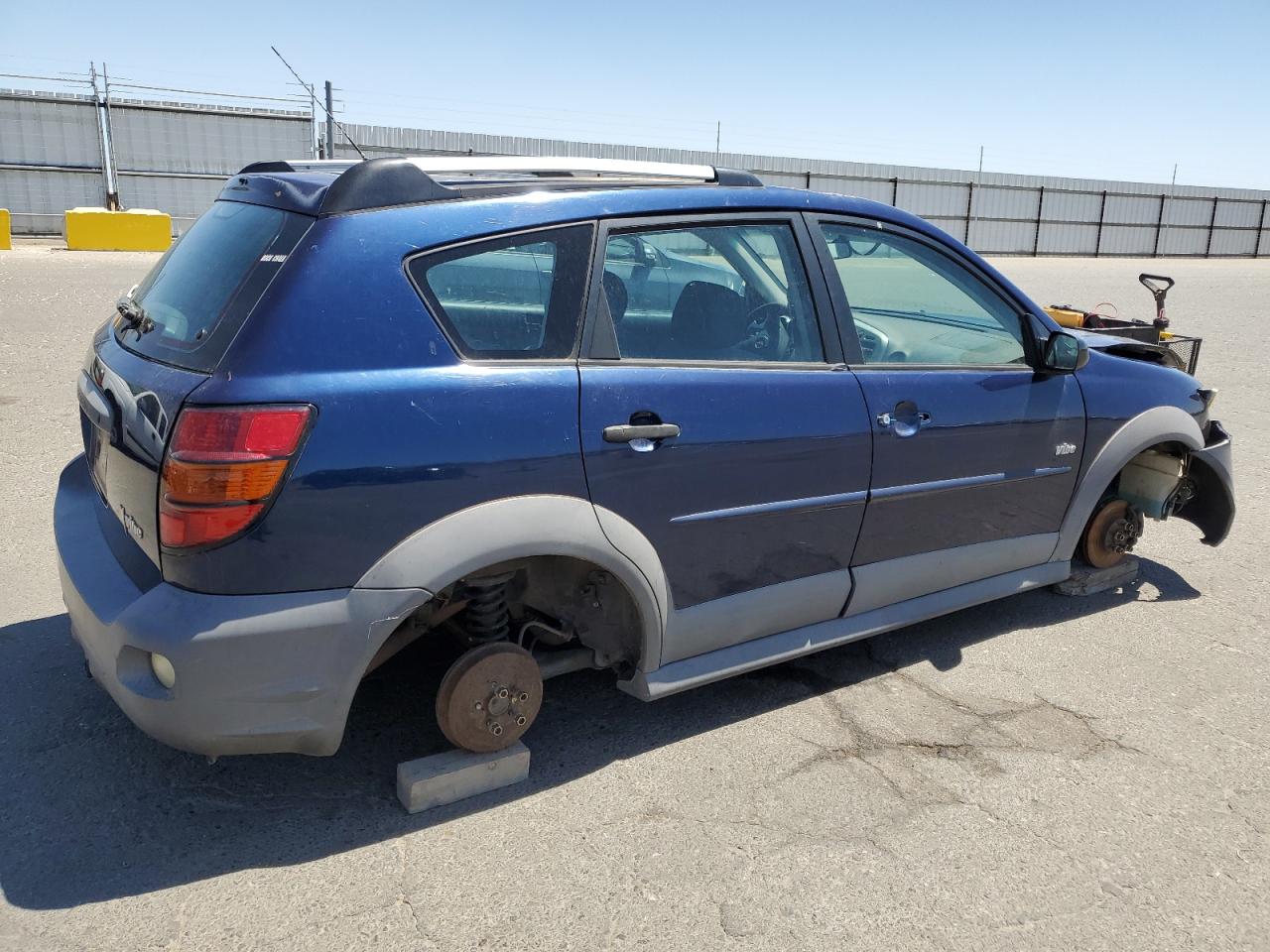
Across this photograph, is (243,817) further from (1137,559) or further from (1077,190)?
(1077,190)

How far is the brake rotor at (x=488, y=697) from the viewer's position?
2.97 metres

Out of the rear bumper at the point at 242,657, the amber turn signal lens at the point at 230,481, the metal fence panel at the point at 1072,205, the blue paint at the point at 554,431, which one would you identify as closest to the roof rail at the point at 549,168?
the blue paint at the point at 554,431

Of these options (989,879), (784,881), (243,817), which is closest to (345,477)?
(243,817)

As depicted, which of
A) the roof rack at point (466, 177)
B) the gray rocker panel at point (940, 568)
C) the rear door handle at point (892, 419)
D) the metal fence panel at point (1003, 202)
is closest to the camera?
the roof rack at point (466, 177)

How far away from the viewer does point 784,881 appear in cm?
270

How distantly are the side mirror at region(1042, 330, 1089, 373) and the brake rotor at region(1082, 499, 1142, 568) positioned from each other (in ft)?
3.17

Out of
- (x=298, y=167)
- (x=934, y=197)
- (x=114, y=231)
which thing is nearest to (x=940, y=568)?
→ (x=298, y=167)

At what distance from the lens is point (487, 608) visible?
3.04m

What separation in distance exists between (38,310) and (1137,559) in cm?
1132

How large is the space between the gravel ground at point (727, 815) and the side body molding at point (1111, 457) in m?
0.43

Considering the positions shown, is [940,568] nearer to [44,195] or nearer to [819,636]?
[819,636]

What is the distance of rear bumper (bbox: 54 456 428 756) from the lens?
8.21 ft

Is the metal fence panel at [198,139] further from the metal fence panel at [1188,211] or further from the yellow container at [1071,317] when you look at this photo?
the metal fence panel at [1188,211]

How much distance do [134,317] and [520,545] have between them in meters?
1.45
